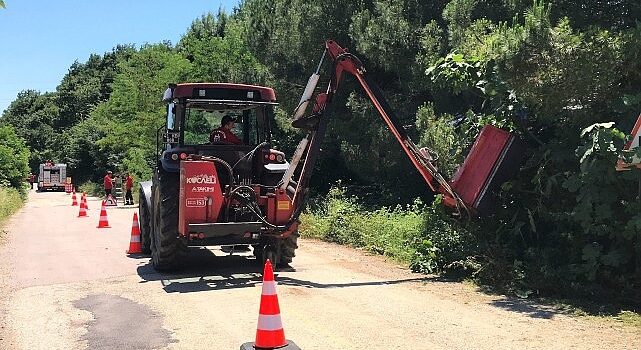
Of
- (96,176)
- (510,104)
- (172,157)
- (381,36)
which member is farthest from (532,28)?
(96,176)

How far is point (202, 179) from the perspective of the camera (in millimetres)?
9023

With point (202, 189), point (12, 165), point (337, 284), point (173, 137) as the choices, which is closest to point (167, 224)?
point (202, 189)

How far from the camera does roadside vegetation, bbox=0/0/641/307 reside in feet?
24.6

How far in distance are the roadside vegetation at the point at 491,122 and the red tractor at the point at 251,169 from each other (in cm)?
52

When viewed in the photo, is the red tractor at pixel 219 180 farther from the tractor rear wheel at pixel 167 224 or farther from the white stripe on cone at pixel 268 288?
the white stripe on cone at pixel 268 288

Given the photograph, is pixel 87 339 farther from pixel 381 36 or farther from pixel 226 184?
pixel 381 36

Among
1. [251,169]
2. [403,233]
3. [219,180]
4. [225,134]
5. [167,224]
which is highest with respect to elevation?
[225,134]

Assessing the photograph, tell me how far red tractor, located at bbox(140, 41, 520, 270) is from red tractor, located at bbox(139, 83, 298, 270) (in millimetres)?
15

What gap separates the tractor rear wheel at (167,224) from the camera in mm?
9477

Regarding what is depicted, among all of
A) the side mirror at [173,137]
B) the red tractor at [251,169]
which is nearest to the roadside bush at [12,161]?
the side mirror at [173,137]

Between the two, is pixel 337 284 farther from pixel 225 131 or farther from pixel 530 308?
pixel 225 131

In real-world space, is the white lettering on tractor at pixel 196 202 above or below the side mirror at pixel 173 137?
below

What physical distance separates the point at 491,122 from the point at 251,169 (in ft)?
12.5

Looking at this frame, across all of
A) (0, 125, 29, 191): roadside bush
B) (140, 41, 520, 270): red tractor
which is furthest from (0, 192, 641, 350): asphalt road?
(0, 125, 29, 191): roadside bush
